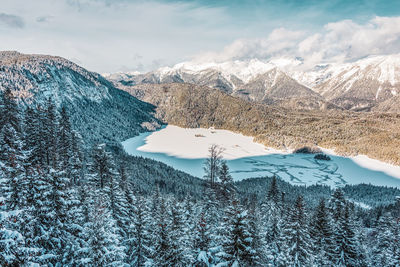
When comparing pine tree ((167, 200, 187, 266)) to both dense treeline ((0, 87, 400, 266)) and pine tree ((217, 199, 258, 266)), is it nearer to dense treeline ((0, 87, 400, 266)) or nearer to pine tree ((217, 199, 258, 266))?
dense treeline ((0, 87, 400, 266))

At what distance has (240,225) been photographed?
1738 centimetres

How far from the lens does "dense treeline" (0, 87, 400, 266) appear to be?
1514cm

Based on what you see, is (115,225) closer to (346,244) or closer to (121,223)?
(121,223)

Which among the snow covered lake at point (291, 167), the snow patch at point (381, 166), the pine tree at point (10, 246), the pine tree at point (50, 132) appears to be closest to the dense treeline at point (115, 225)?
the pine tree at point (10, 246)

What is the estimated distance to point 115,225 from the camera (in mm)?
22750


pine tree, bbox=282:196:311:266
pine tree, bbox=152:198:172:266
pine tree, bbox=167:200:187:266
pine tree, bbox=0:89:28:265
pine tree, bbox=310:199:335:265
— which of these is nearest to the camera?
Result: pine tree, bbox=0:89:28:265

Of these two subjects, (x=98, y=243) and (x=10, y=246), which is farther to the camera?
(x=98, y=243)

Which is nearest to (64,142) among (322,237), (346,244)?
(322,237)

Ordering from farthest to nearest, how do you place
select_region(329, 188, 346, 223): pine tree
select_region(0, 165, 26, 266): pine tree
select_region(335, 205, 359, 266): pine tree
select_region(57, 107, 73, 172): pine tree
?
select_region(329, 188, 346, 223): pine tree < select_region(57, 107, 73, 172): pine tree < select_region(335, 205, 359, 266): pine tree < select_region(0, 165, 26, 266): pine tree

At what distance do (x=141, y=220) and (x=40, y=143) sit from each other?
24.7 metres

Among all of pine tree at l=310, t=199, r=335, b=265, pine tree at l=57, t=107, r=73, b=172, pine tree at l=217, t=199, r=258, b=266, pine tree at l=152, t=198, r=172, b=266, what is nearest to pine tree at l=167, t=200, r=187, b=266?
pine tree at l=152, t=198, r=172, b=266

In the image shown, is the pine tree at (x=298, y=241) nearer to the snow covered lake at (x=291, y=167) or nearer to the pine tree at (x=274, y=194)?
the pine tree at (x=274, y=194)

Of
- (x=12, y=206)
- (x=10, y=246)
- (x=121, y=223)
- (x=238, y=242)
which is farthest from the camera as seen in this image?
(x=121, y=223)

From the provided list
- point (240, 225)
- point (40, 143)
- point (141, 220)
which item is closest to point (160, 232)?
point (141, 220)
